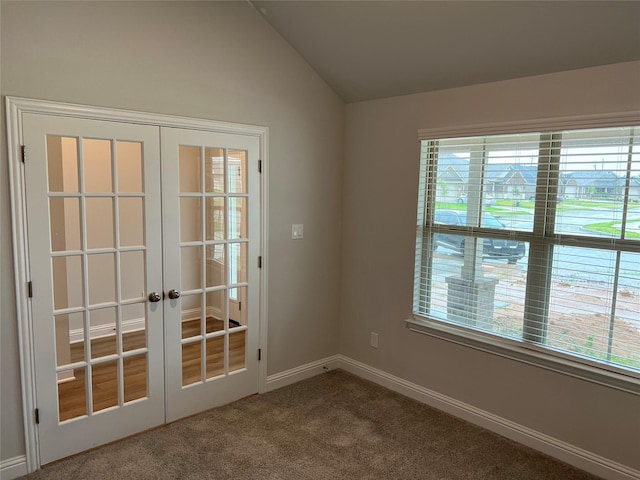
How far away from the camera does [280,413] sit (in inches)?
130

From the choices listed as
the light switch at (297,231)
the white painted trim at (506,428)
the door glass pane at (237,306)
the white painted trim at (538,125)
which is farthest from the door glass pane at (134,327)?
the white painted trim at (538,125)

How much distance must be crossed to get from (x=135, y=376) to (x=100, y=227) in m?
Result: 1.00

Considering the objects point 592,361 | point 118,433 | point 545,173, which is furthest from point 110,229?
point 592,361

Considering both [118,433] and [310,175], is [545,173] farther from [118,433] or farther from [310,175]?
[118,433]

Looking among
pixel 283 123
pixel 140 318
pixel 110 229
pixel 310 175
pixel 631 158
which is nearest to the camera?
pixel 631 158

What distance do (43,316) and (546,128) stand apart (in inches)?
120

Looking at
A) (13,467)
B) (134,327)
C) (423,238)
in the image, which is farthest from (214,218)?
(13,467)

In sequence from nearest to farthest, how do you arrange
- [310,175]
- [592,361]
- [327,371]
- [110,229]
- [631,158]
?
[631,158] < [592,361] < [110,229] < [310,175] < [327,371]

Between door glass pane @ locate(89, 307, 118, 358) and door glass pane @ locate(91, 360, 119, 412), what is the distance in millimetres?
84

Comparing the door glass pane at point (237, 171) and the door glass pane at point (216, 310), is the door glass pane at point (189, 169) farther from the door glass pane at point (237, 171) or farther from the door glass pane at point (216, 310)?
the door glass pane at point (216, 310)

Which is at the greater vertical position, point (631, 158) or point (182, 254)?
point (631, 158)

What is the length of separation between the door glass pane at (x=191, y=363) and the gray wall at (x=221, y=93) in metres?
0.60

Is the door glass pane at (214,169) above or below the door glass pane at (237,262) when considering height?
above

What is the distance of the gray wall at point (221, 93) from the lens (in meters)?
2.46
